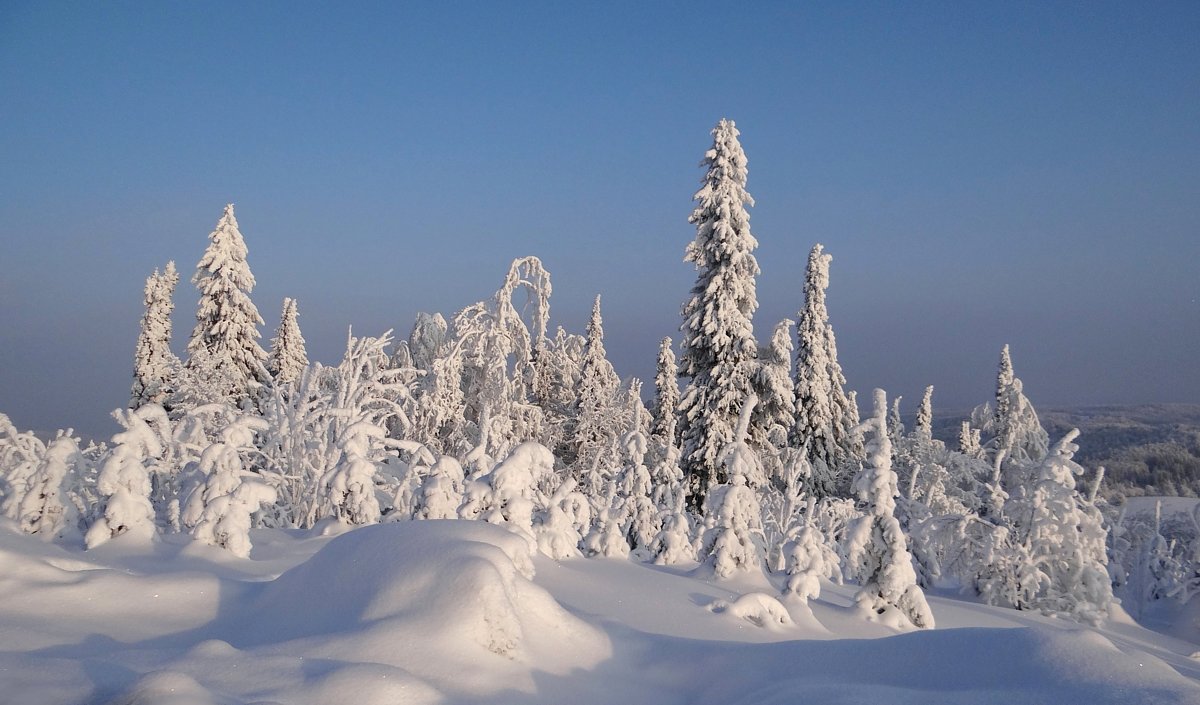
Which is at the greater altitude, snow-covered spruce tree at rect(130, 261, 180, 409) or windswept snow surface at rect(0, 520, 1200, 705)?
snow-covered spruce tree at rect(130, 261, 180, 409)

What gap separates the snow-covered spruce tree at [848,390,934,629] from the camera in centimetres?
805

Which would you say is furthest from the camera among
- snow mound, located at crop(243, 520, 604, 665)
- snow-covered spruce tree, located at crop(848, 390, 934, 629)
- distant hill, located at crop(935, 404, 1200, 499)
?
distant hill, located at crop(935, 404, 1200, 499)

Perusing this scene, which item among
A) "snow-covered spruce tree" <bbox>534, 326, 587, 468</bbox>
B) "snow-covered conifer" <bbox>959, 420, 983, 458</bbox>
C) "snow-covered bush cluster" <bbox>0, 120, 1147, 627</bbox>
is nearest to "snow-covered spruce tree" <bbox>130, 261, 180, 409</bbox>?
"snow-covered bush cluster" <bbox>0, 120, 1147, 627</bbox>

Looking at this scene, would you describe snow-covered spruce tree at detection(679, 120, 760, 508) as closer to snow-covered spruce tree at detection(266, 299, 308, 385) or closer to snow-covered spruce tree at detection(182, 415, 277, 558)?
snow-covered spruce tree at detection(182, 415, 277, 558)

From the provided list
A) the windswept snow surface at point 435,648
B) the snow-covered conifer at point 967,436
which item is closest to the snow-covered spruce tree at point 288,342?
the windswept snow surface at point 435,648

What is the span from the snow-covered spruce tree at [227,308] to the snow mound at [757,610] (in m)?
24.5

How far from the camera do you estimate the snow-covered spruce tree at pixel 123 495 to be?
6547 mm

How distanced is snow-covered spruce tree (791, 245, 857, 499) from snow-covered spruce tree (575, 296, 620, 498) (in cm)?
868

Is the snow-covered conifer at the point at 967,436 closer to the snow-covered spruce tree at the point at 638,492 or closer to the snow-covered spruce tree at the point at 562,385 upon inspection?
the snow-covered spruce tree at the point at 562,385

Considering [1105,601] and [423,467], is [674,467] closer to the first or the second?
[423,467]

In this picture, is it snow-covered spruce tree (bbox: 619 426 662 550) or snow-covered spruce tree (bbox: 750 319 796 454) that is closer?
snow-covered spruce tree (bbox: 619 426 662 550)

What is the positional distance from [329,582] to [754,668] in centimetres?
283

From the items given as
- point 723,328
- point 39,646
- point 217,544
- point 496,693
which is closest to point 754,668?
point 496,693

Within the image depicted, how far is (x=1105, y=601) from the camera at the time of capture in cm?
1324
